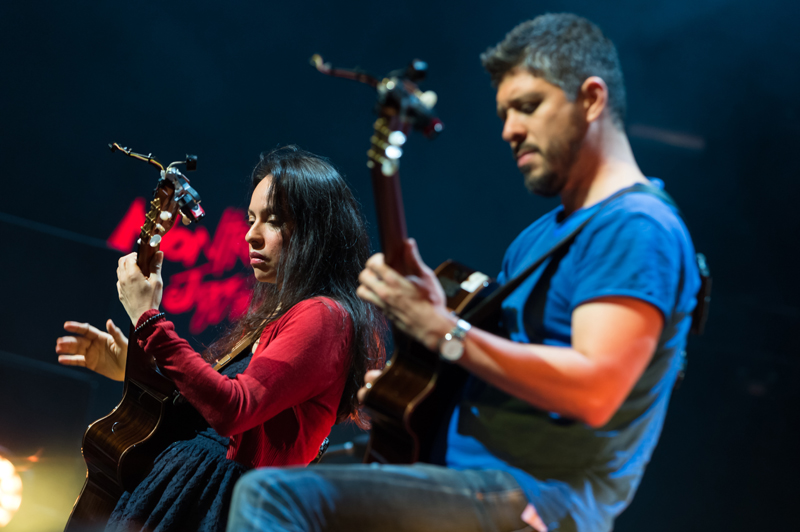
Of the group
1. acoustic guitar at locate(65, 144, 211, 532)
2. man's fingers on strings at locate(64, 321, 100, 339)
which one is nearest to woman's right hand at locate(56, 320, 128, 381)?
man's fingers on strings at locate(64, 321, 100, 339)

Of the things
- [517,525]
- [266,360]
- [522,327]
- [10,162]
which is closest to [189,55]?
[10,162]

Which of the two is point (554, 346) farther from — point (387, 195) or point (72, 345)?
point (72, 345)

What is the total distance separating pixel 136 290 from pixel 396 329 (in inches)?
44.0

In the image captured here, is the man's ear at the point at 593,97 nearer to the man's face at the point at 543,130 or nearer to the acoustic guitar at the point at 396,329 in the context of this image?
the man's face at the point at 543,130

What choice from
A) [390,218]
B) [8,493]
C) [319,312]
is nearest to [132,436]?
[319,312]

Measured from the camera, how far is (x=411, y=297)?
121cm

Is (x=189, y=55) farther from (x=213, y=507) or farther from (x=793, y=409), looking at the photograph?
(x=793, y=409)

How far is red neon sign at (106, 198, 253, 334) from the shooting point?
4730 millimetres

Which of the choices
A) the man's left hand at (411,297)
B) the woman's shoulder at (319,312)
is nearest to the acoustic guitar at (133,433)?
the woman's shoulder at (319,312)

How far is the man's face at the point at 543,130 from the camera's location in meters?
1.35

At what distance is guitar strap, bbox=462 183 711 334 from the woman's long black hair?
88cm

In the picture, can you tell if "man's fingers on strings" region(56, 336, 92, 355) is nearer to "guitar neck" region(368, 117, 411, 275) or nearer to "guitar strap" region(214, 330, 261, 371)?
"guitar strap" region(214, 330, 261, 371)

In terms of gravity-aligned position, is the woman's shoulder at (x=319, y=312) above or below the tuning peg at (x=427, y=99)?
below

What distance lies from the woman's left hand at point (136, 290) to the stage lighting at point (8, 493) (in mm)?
1442
